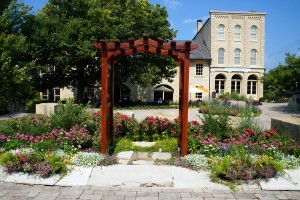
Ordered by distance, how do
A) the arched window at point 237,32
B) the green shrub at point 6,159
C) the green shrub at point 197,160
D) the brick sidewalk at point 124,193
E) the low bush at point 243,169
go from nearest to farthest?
the brick sidewalk at point 124,193, the low bush at point 243,169, the green shrub at point 6,159, the green shrub at point 197,160, the arched window at point 237,32

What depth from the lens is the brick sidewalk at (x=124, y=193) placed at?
4254 millimetres

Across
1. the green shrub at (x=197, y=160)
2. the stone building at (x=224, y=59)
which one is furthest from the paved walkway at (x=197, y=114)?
the stone building at (x=224, y=59)

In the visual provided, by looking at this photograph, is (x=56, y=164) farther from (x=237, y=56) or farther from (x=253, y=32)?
(x=253, y=32)

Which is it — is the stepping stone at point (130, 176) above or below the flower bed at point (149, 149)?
below

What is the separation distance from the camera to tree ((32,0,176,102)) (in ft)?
62.1

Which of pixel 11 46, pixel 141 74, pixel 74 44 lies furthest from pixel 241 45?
pixel 11 46

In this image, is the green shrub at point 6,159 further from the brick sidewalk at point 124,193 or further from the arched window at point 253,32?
the arched window at point 253,32

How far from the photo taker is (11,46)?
1438 centimetres

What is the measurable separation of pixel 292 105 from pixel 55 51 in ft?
71.6

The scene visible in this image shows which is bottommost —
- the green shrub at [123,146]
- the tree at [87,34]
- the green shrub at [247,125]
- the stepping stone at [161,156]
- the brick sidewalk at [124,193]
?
the brick sidewalk at [124,193]

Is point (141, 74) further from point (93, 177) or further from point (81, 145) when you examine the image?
point (93, 177)

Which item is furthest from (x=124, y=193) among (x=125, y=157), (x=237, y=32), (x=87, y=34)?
(x=237, y=32)

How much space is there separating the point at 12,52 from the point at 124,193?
13997 mm

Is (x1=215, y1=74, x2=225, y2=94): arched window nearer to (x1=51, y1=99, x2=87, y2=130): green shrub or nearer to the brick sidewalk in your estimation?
(x1=51, y1=99, x2=87, y2=130): green shrub
